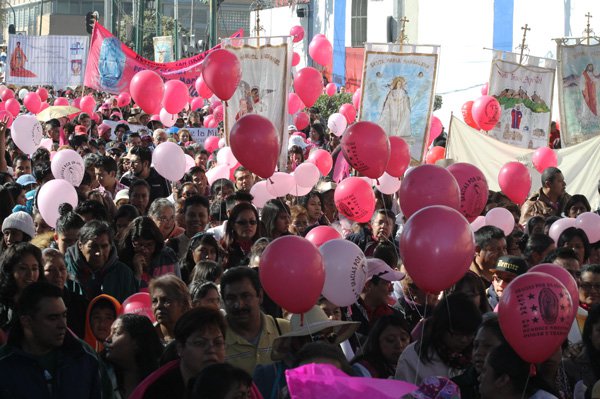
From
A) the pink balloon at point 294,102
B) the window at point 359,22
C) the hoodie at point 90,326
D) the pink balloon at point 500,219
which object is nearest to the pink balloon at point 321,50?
the pink balloon at point 294,102

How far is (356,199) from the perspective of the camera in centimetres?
845

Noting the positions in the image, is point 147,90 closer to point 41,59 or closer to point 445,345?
point 445,345

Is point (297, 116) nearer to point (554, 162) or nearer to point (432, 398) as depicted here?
point (554, 162)

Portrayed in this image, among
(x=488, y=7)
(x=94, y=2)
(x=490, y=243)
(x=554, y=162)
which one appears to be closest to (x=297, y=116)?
(x=554, y=162)

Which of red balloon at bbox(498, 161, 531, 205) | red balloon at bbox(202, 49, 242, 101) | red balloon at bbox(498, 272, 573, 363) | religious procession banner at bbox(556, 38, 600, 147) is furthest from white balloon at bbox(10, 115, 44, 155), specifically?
red balloon at bbox(498, 272, 573, 363)

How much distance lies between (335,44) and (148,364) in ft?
95.1

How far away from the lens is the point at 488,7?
24375 mm

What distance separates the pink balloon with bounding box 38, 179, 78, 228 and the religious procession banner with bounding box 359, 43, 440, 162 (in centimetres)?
440

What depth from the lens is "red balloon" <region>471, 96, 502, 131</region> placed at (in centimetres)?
1310

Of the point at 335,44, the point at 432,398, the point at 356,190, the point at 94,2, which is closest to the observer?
the point at 432,398

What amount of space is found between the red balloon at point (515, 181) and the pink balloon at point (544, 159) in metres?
1.91

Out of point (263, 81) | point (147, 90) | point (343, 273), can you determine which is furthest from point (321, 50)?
point (343, 273)

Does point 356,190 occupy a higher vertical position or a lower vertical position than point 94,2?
lower

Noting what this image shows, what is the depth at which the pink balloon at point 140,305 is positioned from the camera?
218 inches
